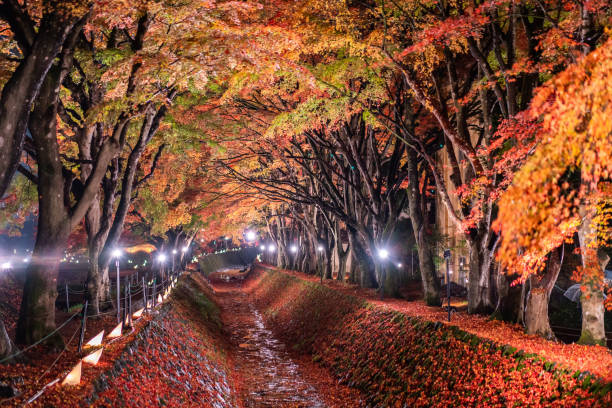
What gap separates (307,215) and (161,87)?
18.4m

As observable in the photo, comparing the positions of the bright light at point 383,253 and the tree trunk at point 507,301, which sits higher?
the bright light at point 383,253

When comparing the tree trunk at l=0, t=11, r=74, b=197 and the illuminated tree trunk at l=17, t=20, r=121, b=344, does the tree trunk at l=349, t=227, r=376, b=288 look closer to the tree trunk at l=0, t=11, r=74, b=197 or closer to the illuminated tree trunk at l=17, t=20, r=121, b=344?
the illuminated tree trunk at l=17, t=20, r=121, b=344

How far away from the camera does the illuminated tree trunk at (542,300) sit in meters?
10.1

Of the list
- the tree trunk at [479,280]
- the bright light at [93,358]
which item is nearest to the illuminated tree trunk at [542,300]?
the tree trunk at [479,280]

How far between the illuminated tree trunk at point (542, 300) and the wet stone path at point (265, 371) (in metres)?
5.66

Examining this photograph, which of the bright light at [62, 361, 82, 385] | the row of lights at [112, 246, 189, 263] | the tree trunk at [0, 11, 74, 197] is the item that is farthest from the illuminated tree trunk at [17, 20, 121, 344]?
the row of lights at [112, 246, 189, 263]

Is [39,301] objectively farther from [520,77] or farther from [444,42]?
[520,77]

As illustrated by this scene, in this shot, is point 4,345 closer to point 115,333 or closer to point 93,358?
point 93,358

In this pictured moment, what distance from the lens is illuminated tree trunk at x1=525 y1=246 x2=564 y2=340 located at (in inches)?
398

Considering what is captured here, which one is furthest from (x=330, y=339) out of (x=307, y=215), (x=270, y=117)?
(x=307, y=215)

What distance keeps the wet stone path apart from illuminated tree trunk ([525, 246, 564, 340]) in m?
5.66

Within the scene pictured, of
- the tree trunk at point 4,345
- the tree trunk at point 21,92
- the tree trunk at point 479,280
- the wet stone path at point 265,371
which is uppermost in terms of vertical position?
the tree trunk at point 21,92

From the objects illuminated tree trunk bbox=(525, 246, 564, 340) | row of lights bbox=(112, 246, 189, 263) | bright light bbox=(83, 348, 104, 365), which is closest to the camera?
bright light bbox=(83, 348, 104, 365)

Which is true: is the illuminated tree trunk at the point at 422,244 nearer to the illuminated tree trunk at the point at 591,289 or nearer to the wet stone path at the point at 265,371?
the wet stone path at the point at 265,371
